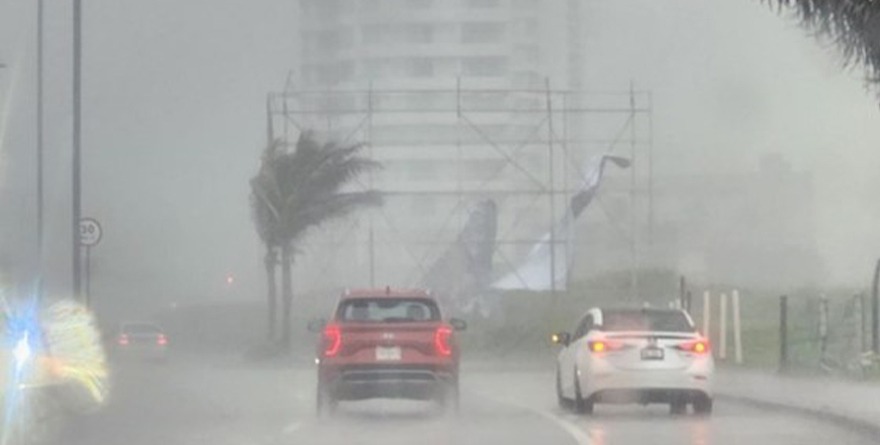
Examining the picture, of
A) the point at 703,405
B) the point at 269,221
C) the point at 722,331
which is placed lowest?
the point at 703,405

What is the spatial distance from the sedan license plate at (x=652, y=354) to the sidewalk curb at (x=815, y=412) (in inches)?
83.3

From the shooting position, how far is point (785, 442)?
79.0 feet

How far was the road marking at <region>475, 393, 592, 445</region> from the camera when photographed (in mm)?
25094

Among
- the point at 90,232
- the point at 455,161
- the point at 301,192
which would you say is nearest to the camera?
the point at 90,232

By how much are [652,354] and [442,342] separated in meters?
3.04

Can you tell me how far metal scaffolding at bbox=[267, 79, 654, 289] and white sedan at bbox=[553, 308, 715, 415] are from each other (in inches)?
1368

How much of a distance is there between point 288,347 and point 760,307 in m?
14.9

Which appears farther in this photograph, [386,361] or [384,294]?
[384,294]

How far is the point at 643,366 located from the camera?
1162 inches

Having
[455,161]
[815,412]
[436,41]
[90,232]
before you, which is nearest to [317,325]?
[815,412]

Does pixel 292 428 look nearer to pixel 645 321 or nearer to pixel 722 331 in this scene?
pixel 645 321

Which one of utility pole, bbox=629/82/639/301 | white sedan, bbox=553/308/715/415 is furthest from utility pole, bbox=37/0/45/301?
white sedan, bbox=553/308/715/415

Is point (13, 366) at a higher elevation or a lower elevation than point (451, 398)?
higher

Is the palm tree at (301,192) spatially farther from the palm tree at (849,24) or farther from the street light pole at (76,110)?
the palm tree at (849,24)
